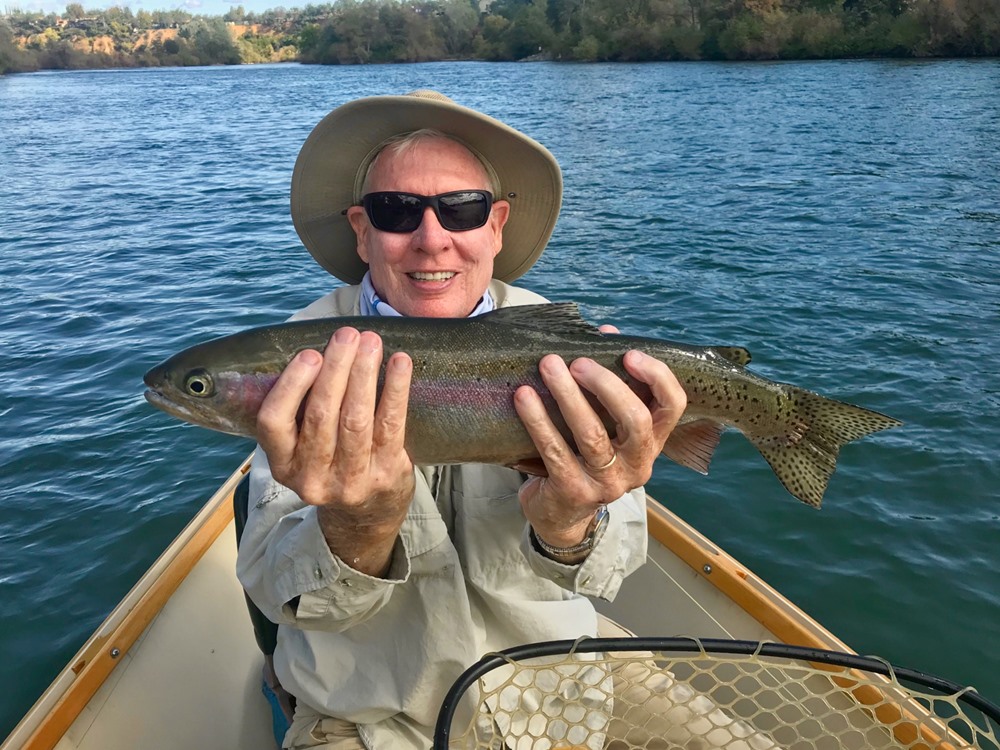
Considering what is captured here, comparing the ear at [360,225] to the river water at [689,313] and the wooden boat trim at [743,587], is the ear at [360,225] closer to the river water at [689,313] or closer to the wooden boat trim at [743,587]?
the wooden boat trim at [743,587]

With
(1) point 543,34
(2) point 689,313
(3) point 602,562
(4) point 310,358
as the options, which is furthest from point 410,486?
(1) point 543,34

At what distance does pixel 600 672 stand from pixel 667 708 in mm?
409

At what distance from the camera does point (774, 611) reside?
3.96 metres

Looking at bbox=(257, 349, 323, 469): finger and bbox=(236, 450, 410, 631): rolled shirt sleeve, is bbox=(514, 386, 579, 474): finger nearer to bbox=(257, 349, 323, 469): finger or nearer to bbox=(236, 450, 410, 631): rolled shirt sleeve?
bbox=(236, 450, 410, 631): rolled shirt sleeve

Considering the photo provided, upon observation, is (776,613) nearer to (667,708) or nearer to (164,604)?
(667,708)

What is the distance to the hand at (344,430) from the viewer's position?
7.36 feet

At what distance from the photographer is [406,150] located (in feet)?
10.7

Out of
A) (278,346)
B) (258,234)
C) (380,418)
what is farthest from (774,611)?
(258,234)

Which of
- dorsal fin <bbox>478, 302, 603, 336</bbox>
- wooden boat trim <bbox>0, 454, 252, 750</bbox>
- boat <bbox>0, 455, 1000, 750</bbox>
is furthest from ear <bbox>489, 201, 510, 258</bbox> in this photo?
wooden boat trim <bbox>0, 454, 252, 750</bbox>

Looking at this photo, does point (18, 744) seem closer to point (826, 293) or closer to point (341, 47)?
point (826, 293)

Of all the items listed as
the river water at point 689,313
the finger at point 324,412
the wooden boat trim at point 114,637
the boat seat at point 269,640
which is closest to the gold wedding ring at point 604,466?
the finger at point 324,412

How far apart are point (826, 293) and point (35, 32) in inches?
6458

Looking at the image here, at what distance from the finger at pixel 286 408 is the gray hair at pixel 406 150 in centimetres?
138

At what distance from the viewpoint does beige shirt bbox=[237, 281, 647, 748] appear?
8.38 ft
